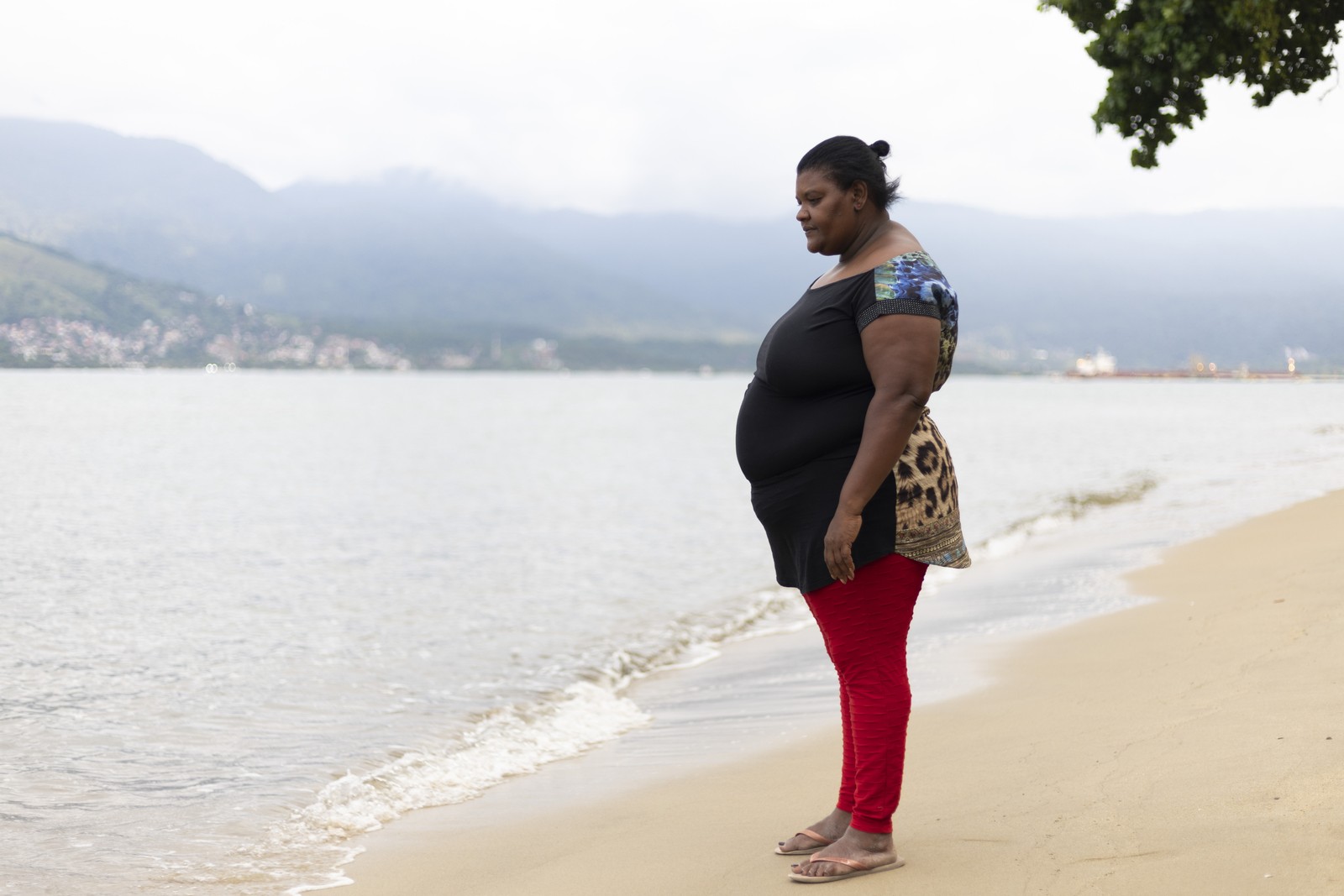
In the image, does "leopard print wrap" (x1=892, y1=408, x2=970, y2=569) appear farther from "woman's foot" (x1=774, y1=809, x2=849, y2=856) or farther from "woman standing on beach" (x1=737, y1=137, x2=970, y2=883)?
"woman's foot" (x1=774, y1=809, x2=849, y2=856)

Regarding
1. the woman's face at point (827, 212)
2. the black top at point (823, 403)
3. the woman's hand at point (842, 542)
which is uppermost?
the woman's face at point (827, 212)

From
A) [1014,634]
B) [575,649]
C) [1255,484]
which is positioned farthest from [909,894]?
[1255,484]

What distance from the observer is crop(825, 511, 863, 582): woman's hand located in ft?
11.6

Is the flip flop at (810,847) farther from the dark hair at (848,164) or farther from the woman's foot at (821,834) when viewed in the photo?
the dark hair at (848,164)

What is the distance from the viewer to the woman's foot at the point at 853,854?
3838 millimetres

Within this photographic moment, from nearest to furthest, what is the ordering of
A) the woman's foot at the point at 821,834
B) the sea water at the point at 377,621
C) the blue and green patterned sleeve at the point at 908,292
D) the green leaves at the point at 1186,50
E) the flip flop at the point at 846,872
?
the blue and green patterned sleeve at the point at 908,292 < the flip flop at the point at 846,872 < the woman's foot at the point at 821,834 < the green leaves at the point at 1186,50 < the sea water at the point at 377,621

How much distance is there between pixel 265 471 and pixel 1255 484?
27367 millimetres

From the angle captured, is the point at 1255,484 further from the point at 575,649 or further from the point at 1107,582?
the point at 575,649

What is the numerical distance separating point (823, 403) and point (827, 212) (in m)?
0.62

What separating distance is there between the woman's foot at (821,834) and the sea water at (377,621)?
2.15 meters

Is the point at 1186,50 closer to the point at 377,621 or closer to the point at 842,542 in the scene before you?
the point at 842,542

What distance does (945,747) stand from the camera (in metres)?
5.89

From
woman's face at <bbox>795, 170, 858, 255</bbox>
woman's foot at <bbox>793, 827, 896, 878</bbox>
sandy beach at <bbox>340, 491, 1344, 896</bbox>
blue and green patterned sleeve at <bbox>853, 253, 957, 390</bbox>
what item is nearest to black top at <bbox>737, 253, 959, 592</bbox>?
blue and green patterned sleeve at <bbox>853, 253, 957, 390</bbox>

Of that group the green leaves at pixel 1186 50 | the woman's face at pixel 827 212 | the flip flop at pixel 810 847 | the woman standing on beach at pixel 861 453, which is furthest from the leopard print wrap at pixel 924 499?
the green leaves at pixel 1186 50
